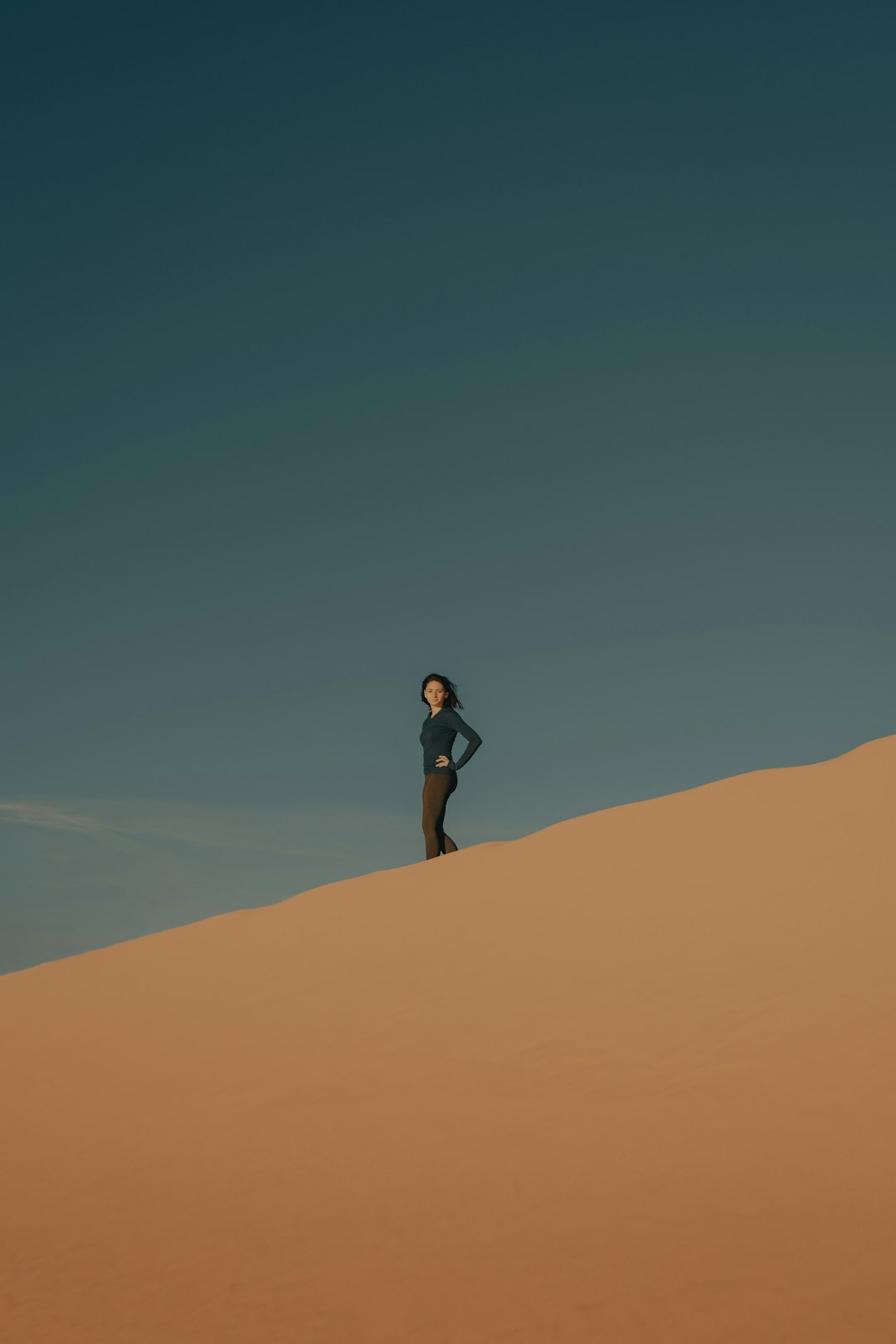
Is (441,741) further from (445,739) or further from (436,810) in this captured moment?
(436,810)

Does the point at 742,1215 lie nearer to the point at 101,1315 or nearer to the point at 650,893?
the point at 101,1315

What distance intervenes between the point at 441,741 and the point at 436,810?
83 centimetres

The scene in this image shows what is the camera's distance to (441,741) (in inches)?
465

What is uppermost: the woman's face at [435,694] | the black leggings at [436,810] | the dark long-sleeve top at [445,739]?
the woman's face at [435,694]

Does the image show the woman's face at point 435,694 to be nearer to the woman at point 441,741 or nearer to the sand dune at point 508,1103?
the woman at point 441,741

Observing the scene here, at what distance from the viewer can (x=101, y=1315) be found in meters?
5.32

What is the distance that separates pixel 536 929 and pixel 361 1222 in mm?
4479

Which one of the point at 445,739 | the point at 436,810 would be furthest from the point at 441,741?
the point at 436,810

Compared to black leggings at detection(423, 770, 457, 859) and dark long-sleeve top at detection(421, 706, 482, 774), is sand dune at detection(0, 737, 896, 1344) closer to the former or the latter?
black leggings at detection(423, 770, 457, 859)

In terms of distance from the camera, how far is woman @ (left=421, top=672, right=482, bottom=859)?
38.6ft

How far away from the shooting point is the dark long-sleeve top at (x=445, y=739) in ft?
38.5

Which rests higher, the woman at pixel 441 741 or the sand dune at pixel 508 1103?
the woman at pixel 441 741

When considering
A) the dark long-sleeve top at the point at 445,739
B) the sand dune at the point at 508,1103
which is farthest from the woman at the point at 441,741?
the sand dune at the point at 508,1103

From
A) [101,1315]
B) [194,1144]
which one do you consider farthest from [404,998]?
[101,1315]
